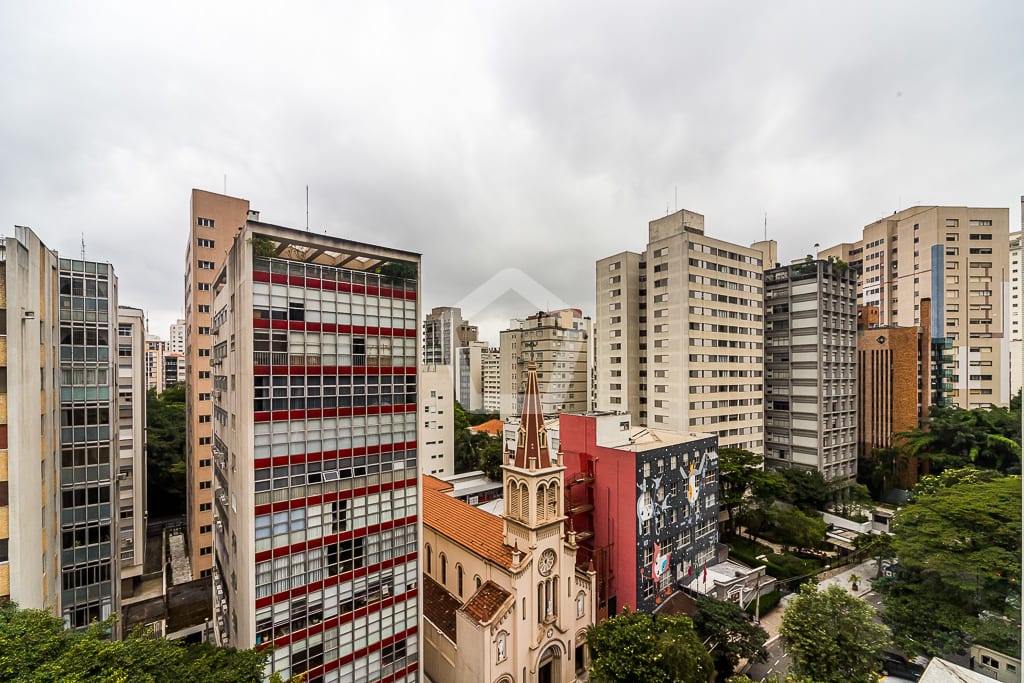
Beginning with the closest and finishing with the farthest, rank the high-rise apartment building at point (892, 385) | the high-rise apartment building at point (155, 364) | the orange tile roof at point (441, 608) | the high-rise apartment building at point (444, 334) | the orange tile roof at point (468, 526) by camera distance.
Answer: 1. the orange tile roof at point (468, 526)
2. the orange tile roof at point (441, 608)
3. the high-rise apartment building at point (892, 385)
4. the high-rise apartment building at point (444, 334)
5. the high-rise apartment building at point (155, 364)

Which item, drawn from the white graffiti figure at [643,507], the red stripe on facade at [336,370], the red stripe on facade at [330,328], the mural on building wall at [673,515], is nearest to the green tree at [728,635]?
the mural on building wall at [673,515]

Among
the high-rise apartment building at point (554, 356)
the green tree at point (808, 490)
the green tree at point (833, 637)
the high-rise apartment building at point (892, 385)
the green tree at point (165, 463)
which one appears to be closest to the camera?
the green tree at point (833, 637)

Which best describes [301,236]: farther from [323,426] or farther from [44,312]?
[44,312]

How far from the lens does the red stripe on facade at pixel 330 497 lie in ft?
48.1

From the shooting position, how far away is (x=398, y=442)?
17359 millimetres

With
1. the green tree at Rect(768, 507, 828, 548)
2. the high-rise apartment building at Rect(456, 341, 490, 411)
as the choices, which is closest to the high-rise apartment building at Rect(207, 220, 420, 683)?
the green tree at Rect(768, 507, 828, 548)

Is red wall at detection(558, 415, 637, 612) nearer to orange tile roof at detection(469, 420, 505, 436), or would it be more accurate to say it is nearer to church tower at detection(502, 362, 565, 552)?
church tower at detection(502, 362, 565, 552)

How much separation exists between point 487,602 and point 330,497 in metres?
8.49

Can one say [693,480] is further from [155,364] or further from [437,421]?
[155,364]

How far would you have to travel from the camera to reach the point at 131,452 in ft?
94.0

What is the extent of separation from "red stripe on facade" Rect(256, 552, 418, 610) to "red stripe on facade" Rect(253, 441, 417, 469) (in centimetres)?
449

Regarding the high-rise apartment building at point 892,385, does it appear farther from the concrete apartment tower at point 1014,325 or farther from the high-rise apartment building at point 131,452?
the high-rise apartment building at point 131,452

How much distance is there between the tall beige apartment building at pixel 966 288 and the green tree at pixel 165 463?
254ft

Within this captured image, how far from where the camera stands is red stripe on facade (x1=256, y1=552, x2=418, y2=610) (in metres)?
14.5
